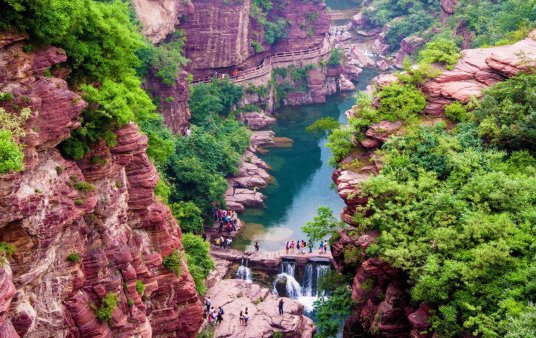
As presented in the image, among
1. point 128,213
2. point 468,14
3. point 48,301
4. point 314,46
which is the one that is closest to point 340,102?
point 314,46

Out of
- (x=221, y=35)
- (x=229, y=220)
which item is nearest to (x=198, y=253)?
(x=229, y=220)

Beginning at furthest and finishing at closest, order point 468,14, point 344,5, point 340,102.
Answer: point 344,5 < point 340,102 < point 468,14

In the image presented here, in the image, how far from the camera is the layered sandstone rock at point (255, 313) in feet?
111

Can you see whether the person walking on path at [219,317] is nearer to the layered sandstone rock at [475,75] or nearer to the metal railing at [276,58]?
the layered sandstone rock at [475,75]

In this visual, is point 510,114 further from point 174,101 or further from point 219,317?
point 174,101

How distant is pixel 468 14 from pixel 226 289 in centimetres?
4460


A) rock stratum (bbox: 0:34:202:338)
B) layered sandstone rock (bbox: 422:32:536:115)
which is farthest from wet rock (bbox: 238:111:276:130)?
rock stratum (bbox: 0:34:202:338)

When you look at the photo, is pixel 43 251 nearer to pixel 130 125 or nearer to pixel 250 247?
pixel 130 125

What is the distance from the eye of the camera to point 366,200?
2652 cm

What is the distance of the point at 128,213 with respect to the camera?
25.2 meters

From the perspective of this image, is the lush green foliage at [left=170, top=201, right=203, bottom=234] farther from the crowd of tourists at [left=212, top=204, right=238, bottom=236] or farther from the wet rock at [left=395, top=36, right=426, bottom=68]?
the wet rock at [left=395, top=36, right=426, bottom=68]

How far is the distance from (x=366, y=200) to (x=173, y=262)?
9230mm

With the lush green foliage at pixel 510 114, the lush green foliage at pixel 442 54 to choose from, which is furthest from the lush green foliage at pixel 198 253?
the lush green foliage at pixel 510 114

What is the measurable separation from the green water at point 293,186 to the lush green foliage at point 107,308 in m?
23.3
